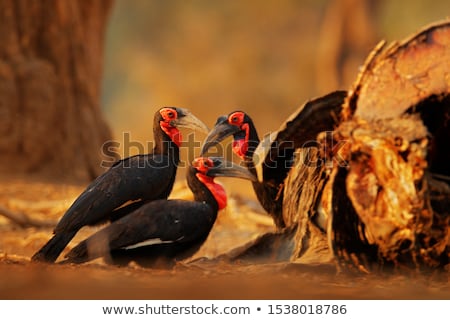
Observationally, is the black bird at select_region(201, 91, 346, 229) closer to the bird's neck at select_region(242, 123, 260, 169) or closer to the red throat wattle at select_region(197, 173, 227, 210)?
the bird's neck at select_region(242, 123, 260, 169)

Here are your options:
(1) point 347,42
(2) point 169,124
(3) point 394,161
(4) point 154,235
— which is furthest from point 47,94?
(1) point 347,42

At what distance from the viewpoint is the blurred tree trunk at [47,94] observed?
28.8ft

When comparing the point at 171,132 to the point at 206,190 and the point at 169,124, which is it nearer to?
the point at 169,124

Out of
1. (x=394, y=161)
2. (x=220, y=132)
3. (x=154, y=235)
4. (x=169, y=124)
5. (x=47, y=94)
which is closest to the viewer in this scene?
(x=394, y=161)

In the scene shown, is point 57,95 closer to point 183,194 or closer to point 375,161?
point 183,194

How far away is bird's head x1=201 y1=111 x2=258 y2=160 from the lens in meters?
4.82

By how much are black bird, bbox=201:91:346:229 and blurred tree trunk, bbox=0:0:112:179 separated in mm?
4575

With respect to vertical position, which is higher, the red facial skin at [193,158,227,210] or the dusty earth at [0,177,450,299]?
the red facial skin at [193,158,227,210]

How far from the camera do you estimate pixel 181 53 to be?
78.8 ft

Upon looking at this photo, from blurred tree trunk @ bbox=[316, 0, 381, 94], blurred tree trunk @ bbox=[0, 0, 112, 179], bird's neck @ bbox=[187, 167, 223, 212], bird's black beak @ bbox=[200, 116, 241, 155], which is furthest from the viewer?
blurred tree trunk @ bbox=[316, 0, 381, 94]

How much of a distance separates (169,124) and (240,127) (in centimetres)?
59

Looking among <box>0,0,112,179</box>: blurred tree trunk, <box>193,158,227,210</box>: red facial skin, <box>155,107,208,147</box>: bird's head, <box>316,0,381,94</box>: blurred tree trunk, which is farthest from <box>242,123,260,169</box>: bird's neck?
<box>316,0,381,94</box>: blurred tree trunk

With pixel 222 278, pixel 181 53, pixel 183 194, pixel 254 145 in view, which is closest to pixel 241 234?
pixel 183 194

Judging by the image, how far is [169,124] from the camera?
14.6 ft
